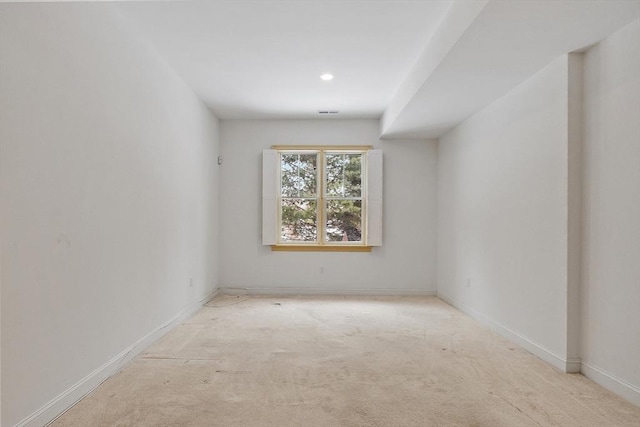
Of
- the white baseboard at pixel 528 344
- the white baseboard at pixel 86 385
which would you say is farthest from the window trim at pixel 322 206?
the white baseboard at pixel 86 385

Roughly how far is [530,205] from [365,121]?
10.5 feet

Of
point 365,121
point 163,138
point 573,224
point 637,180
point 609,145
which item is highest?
point 365,121

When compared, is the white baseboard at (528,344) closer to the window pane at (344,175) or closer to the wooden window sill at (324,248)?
the wooden window sill at (324,248)

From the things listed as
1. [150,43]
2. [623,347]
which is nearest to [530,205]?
[623,347]

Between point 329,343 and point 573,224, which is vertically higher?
point 573,224

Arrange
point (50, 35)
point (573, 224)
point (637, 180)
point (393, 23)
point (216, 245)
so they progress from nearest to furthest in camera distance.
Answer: point (50, 35) → point (637, 180) → point (573, 224) → point (393, 23) → point (216, 245)

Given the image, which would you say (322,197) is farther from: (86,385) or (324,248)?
(86,385)

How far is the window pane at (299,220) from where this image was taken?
6.25 meters

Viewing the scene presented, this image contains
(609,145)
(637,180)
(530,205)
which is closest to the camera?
(637,180)

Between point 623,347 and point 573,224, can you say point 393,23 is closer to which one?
point 573,224

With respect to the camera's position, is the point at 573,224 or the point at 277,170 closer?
the point at 573,224

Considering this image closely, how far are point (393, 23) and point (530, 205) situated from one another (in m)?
1.96

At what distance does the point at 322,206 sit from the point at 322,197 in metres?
0.14

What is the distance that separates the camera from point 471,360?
321cm
